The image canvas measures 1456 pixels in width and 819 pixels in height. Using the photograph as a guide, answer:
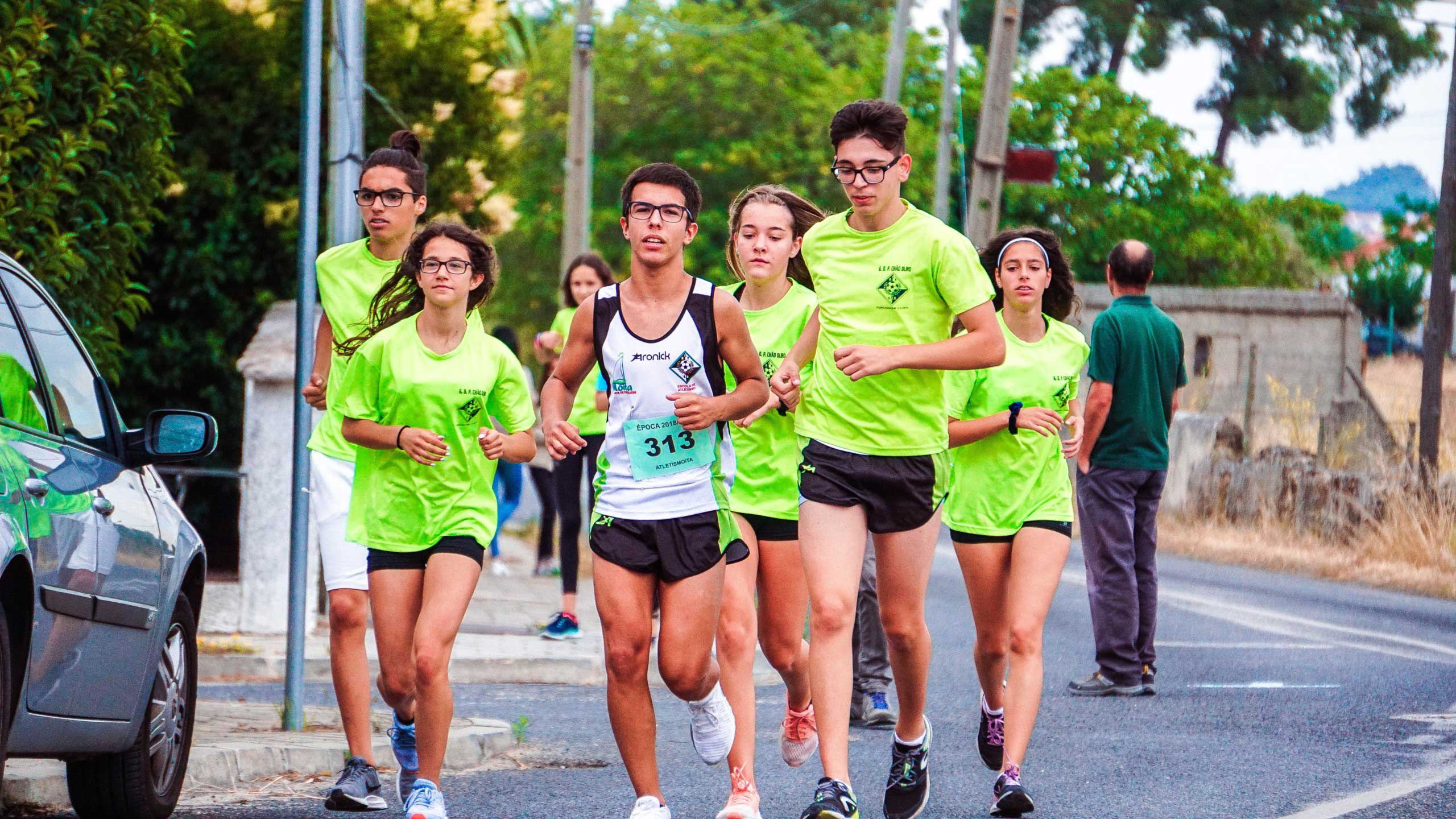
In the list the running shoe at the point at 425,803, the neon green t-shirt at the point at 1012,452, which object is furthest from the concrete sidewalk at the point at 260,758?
the neon green t-shirt at the point at 1012,452

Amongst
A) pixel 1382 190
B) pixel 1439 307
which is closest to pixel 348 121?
pixel 1439 307

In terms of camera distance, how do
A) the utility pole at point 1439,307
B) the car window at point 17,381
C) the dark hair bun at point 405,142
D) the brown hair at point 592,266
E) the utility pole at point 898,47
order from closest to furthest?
the car window at point 17,381 < the dark hair bun at point 405,142 < the brown hair at point 592,266 < the utility pole at point 1439,307 < the utility pole at point 898,47

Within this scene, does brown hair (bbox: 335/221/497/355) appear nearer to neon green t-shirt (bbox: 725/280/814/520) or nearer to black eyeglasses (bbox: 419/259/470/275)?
black eyeglasses (bbox: 419/259/470/275)

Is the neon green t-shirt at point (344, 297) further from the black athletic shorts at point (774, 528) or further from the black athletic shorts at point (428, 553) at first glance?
the black athletic shorts at point (774, 528)

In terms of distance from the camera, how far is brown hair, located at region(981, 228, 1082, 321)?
6.98 meters

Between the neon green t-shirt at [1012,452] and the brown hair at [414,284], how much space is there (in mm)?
1666

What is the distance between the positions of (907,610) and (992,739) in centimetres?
96

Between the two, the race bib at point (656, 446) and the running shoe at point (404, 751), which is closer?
the race bib at point (656, 446)

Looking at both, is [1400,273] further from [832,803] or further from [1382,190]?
[1382,190]

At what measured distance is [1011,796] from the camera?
602 cm

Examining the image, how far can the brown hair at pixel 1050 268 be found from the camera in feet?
22.9

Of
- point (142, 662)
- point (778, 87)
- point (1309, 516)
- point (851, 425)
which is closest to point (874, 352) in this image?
point (851, 425)

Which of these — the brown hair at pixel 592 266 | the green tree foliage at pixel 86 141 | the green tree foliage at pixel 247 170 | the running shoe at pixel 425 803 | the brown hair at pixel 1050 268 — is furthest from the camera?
the green tree foliage at pixel 247 170

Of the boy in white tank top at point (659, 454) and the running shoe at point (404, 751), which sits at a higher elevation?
the boy in white tank top at point (659, 454)
